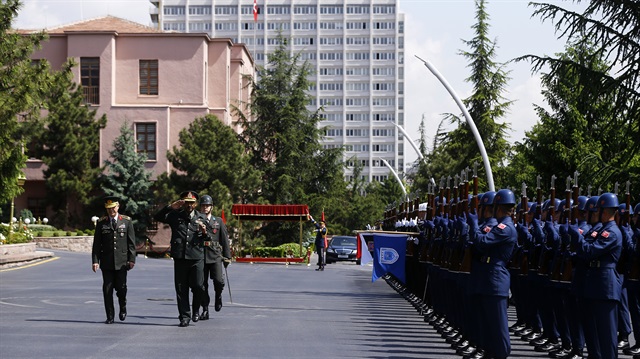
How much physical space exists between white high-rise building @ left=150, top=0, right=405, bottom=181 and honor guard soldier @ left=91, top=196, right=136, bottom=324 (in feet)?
536

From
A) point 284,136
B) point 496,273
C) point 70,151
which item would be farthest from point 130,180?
point 496,273

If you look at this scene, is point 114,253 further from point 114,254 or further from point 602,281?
point 602,281

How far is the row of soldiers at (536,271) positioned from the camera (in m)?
12.2

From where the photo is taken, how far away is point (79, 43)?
66000 mm

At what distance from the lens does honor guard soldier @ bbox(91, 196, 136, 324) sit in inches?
711

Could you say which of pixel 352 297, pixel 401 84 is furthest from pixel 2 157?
pixel 401 84

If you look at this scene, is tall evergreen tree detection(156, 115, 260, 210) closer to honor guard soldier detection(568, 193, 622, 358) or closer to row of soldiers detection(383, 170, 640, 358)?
row of soldiers detection(383, 170, 640, 358)

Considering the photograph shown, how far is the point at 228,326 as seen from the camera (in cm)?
1750

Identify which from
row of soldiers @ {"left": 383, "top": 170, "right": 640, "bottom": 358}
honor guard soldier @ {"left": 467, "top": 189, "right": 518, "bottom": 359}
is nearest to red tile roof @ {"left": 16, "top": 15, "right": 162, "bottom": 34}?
row of soldiers @ {"left": 383, "top": 170, "right": 640, "bottom": 358}

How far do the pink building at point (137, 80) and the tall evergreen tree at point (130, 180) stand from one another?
3300 mm

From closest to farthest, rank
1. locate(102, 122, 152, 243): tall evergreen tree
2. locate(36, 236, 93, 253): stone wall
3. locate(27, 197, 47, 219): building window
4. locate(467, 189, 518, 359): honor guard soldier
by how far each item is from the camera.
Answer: locate(467, 189, 518, 359): honor guard soldier, locate(36, 236, 93, 253): stone wall, locate(102, 122, 152, 243): tall evergreen tree, locate(27, 197, 47, 219): building window

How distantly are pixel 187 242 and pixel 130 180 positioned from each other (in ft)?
149

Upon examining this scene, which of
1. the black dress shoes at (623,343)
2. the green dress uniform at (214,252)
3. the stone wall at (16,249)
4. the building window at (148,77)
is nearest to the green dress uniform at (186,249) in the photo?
the green dress uniform at (214,252)

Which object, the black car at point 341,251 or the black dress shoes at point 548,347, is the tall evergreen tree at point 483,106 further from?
the black dress shoes at point 548,347
